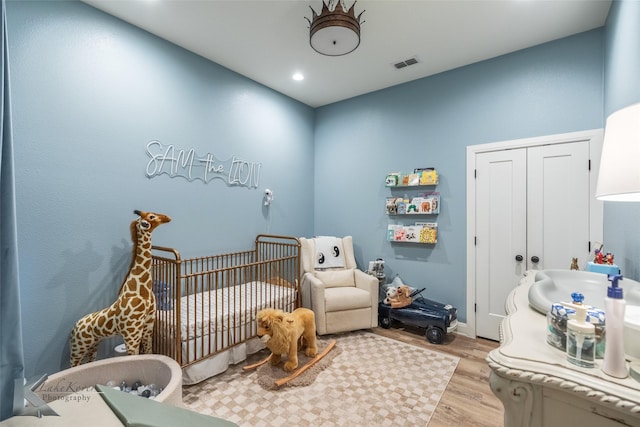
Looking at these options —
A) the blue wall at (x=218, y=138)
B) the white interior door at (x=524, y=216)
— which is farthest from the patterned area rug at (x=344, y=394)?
the blue wall at (x=218, y=138)

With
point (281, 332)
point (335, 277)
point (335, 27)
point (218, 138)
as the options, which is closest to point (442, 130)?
point (335, 27)

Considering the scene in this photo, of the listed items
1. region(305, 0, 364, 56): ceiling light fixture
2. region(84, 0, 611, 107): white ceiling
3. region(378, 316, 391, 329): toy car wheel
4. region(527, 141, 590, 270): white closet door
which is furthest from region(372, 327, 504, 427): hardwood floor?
region(84, 0, 611, 107): white ceiling

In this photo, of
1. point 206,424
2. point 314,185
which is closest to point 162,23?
point 314,185

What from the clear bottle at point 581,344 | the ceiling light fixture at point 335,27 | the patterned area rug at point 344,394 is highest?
the ceiling light fixture at point 335,27

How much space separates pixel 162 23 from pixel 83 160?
4.22 feet

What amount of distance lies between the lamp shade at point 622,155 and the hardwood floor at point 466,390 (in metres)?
1.59

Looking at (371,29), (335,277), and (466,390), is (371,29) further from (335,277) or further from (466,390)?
(466,390)

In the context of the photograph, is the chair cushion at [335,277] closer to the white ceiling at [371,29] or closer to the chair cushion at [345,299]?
the chair cushion at [345,299]

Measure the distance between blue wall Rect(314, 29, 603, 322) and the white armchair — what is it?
1.41 ft

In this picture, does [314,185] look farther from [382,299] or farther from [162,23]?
[162,23]

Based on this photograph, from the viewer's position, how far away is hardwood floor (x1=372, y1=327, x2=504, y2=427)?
1788 millimetres

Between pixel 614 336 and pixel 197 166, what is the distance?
9.68ft

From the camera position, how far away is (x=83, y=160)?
6.97ft

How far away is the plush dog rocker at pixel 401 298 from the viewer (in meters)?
3.10
